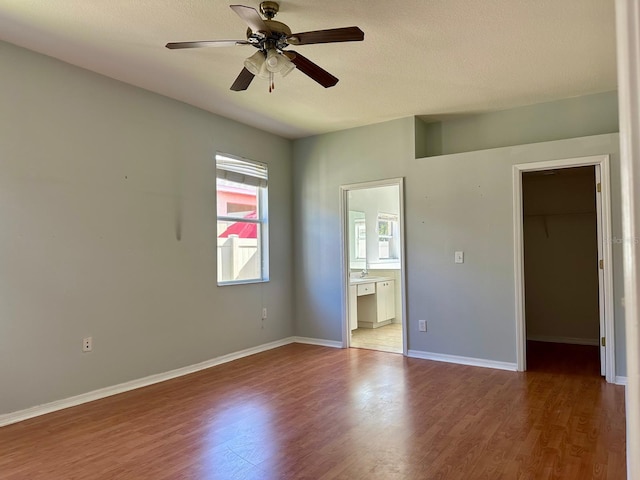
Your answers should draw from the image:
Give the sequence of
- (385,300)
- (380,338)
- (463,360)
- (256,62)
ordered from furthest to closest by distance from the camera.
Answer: (385,300) → (380,338) → (463,360) → (256,62)

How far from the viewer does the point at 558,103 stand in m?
4.30

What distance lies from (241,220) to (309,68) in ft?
8.30

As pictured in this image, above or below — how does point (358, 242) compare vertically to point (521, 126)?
below

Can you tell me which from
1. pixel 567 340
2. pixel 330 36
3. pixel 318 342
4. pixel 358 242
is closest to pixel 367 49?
pixel 330 36

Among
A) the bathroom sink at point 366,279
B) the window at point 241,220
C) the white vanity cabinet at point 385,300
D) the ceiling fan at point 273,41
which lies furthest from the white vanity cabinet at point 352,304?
the ceiling fan at point 273,41

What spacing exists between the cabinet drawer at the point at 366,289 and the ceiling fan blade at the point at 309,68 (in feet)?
11.3

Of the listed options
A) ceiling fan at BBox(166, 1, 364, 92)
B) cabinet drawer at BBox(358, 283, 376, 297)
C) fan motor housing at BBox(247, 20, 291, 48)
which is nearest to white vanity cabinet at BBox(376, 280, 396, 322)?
cabinet drawer at BBox(358, 283, 376, 297)

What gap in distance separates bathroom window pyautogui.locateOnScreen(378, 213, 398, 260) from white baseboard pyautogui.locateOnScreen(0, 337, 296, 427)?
2.79 meters

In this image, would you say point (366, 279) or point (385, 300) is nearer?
point (366, 279)

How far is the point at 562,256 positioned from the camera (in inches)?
214

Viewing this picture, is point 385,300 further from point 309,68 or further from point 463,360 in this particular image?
point 309,68

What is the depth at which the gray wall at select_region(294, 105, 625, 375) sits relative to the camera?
4.20m

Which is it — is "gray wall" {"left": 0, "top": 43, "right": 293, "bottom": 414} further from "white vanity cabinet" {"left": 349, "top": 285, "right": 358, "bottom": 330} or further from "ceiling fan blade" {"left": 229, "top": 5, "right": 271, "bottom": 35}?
"ceiling fan blade" {"left": 229, "top": 5, "right": 271, "bottom": 35}

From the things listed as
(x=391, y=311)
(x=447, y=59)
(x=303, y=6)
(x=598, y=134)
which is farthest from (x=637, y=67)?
(x=391, y=311)
